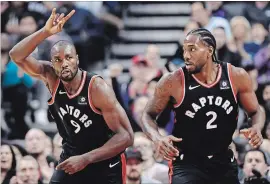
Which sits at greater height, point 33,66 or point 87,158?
point 33,66

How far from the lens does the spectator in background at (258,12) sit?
9.09m

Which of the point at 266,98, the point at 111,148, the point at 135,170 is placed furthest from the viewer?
the point at 266,98

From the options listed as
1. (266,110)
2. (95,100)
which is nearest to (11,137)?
(266,110)

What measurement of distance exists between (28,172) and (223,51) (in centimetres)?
278

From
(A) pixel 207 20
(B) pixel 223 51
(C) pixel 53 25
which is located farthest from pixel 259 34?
Result: (C) pixel 53 25

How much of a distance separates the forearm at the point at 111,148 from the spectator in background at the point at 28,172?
2523mm

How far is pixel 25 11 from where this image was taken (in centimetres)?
995

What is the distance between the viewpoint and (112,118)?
5.61 meters

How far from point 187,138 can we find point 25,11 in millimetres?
4951

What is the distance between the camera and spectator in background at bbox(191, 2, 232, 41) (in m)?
9.02

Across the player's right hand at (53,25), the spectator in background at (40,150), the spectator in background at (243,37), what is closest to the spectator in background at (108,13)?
the spectator in background at (243,37)

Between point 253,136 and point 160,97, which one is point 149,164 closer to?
point 160,97

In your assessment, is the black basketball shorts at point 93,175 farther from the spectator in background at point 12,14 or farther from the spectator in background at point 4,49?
the spectator in background at point 12,14

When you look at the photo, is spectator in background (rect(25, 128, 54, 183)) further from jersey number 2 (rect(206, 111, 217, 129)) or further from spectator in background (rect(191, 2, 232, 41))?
jersey number 2 (rect(206, 111, 217, 129))
